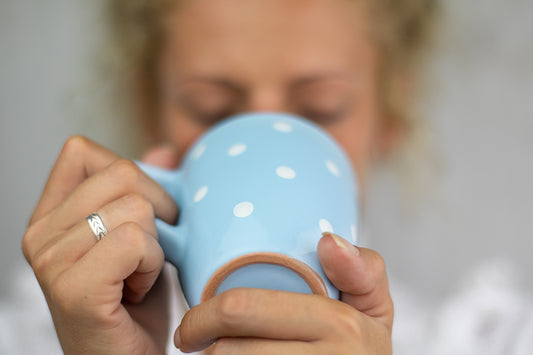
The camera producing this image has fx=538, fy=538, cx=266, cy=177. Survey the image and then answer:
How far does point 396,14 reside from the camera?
38.1 inches

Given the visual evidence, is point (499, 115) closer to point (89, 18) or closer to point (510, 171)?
point (510, 171)

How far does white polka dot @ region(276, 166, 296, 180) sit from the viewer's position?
424 mm

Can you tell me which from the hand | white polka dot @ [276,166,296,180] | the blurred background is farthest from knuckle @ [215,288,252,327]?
the blurred background

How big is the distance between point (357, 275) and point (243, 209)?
96 mm

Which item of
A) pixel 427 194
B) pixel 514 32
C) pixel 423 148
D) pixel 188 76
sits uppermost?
pixel 188 76

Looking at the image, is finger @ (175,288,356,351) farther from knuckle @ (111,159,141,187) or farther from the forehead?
the forehead

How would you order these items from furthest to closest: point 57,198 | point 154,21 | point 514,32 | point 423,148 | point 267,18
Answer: point 514,32, point 423,148, point 154,21, point 267,18, point 57,198

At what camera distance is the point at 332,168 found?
1.56 feet

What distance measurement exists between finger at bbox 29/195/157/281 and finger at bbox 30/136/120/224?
0.08 m

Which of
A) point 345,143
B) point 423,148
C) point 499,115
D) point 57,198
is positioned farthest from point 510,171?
point 57,198

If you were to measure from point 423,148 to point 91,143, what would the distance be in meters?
0.97

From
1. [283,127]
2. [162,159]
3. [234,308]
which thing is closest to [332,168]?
[283,127]

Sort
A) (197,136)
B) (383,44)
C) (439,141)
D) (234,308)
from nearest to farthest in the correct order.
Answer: (234,308) → (197,136) → (383,44) → (439,141)

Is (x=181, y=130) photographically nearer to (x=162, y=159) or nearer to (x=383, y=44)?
(x=162, y=159)
